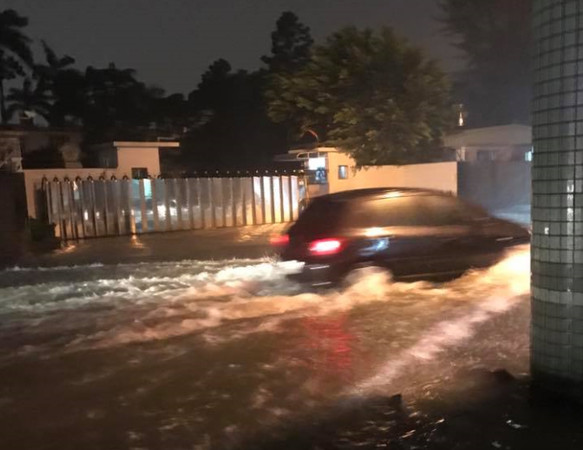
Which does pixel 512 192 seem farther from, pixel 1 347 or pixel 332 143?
pixel 1 347

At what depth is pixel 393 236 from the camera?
26.9 feet

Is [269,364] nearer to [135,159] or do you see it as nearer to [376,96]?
[376,96]

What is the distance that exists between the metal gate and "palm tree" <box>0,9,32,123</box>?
25174mm

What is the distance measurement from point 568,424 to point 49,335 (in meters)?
5.68

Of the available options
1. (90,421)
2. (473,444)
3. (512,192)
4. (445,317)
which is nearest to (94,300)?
(90,421)

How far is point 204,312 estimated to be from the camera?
7.89 meters

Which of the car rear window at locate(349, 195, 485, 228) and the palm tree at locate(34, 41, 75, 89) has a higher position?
the palm tree at locate(34, 41, 75, 89)

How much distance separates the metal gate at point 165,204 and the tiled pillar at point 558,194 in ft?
47.3

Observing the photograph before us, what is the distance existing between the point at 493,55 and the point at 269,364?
1569 inches

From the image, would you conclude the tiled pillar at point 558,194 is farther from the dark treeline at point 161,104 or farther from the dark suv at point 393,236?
the dark treeline at point 161,104

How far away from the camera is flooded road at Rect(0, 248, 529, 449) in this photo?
14.9 ft

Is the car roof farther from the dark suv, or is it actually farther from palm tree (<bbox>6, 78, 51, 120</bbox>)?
palm tree (<bbox>6, 78, 51, 120</bbox>)

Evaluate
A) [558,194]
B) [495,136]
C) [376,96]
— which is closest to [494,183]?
[495,136]

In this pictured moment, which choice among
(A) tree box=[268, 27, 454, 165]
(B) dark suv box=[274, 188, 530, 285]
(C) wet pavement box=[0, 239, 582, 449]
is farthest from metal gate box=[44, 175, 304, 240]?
(B) dark suv box=[274, 188, 530, 285]
